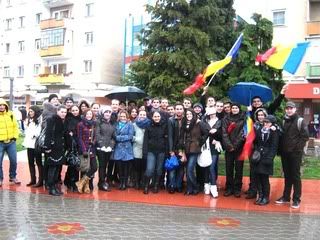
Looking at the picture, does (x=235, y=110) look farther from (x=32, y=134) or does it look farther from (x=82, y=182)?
(x=32, y=134)

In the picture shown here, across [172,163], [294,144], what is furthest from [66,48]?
[294,144]

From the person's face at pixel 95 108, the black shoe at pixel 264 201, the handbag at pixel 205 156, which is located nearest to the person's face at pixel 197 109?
the handbag at pixel 205 156

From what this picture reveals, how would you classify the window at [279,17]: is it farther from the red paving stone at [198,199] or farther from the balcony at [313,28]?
the red paving stone at [198,199]

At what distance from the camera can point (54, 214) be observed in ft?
24.9

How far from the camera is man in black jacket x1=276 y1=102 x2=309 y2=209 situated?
849cm

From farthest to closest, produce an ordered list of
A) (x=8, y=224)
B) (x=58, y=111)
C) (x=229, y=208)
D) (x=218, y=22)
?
(x=218, y=22) < (x=58, y=111) < (x=229, y=208) < (x=8, y=224)

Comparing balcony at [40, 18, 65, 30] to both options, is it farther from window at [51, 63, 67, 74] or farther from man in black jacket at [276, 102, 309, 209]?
man in black jacket at [276, 102, 309, 209]

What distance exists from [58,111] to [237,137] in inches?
141

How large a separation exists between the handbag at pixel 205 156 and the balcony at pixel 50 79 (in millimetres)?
35522

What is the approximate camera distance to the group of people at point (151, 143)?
9.10m

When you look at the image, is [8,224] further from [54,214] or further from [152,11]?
[152,11]

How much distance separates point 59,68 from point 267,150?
39.1 m

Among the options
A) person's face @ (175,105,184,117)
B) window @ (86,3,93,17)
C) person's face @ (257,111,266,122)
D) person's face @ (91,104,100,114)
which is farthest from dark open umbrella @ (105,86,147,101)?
window @ (86,3,93,17)

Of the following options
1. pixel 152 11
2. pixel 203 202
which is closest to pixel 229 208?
pixel 203 202
